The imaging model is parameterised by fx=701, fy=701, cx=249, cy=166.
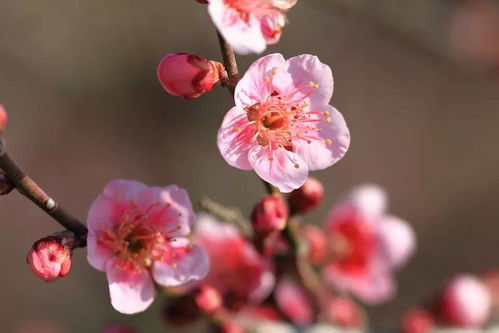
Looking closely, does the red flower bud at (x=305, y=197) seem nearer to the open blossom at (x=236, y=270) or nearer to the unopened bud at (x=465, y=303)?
the open blossom at (x=236, y=270)

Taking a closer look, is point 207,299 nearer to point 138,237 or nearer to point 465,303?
point 138,237

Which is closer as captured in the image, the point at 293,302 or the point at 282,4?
the point at 282,4

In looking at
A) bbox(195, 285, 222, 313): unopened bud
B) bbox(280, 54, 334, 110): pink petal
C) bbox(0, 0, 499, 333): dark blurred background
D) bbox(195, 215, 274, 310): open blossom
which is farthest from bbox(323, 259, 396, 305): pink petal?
bbox(0, 0, 499, 333): dark blurred background

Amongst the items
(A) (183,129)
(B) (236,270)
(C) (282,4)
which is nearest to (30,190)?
(C) (282,4)

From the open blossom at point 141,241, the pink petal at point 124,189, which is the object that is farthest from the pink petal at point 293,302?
the pink petal at point 124,189

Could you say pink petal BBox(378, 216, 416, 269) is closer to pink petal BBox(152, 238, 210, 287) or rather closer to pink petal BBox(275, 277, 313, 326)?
pink petal BBox(275, 277, 313, 326)

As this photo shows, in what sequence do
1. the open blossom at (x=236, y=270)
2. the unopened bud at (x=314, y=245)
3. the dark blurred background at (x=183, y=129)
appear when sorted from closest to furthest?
the open blossom at (x=236, y=270) → the unopened bud at (x=314, y=245) → the dark blurred background at (x=183, y=129)

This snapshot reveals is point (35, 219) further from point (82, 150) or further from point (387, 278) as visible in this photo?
point (387, 278)
